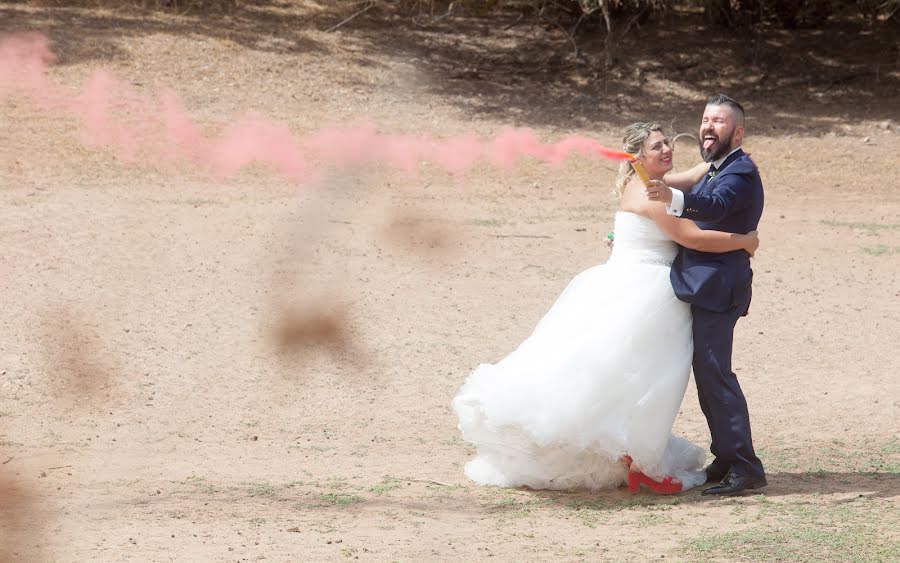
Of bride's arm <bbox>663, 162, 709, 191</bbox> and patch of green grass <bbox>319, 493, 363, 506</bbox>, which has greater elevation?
bride's arm <bbox>663, 162, 709, 191</bbox>

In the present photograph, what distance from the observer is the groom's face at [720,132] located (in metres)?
5.72

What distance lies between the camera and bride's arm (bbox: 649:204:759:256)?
5656mm

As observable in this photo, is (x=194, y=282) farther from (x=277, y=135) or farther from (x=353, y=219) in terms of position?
(x=277, y=135)

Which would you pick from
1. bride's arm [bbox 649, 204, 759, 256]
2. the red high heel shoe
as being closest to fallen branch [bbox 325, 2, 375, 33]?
bride's arm [bbox 649, 204, 759, 256]

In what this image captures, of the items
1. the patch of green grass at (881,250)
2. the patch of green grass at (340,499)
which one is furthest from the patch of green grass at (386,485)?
the patch of green grass at (881,250)

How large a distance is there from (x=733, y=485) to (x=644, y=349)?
0.82 meters

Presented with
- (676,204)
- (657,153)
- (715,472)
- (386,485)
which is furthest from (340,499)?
(657,153)

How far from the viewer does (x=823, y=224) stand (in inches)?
493

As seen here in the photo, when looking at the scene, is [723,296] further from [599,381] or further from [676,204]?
[599,381]

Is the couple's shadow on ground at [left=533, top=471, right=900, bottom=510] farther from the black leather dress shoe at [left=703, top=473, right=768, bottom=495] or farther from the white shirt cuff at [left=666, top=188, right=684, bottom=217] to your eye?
the white shirt cuff at [left=666, top=188, right=684, bottom=217]

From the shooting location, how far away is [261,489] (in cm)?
Result: 598

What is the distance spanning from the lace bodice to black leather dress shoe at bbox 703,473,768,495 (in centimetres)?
109

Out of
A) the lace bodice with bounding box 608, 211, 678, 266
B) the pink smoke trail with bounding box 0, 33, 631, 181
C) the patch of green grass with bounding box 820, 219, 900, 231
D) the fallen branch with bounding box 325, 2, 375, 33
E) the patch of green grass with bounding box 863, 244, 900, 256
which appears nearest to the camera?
the lace bodice with bounding box 608, 211, 678, 266

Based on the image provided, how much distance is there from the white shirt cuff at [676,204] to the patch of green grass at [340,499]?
6.67 ft
